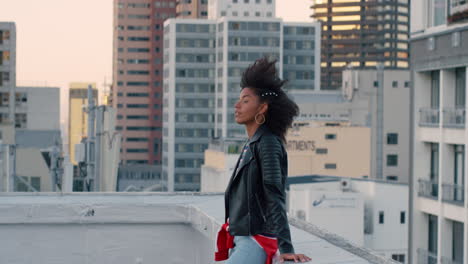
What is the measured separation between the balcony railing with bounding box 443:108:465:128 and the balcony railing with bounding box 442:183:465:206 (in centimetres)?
151

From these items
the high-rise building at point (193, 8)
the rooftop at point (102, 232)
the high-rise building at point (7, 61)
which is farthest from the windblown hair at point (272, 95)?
the high-rise building at point (193, 8)

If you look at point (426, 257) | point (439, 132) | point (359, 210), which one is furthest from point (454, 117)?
point (359, 210)

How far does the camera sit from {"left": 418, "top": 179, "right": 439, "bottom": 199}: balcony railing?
2534 centimetres

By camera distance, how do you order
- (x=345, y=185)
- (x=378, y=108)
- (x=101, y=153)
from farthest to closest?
(x=378, y=108) < (x=345, y=185) < (x=101, y=153)

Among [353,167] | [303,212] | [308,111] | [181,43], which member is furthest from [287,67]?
[303,212]

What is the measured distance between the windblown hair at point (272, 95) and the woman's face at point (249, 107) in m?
0.02

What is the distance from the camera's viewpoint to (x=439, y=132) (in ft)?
82.4

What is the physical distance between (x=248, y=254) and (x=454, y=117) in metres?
19.5

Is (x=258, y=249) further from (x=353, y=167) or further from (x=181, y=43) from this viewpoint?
(x=181, y=43)

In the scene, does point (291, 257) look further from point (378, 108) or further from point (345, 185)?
point (378, 108)

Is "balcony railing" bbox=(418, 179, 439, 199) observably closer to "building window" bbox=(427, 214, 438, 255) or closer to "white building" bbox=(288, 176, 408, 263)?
"building window" bbox=(427, 214, 438, 255)

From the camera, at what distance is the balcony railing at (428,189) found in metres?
25.3

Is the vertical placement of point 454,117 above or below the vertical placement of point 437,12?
below

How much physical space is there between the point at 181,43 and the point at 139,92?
5704 cm
